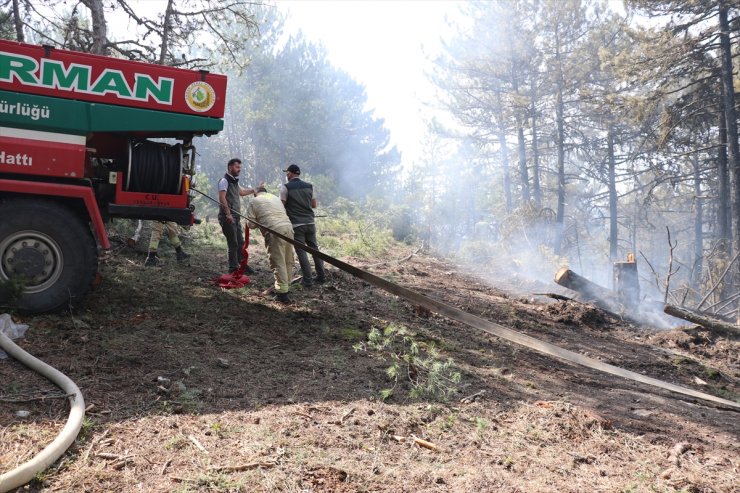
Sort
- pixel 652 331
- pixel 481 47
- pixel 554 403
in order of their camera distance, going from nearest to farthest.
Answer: pixel 554 403 → pixel 652 331 → pixel 481 47

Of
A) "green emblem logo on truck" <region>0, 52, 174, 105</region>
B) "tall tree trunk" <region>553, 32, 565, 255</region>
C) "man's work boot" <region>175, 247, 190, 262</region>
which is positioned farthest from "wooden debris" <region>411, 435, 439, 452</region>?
"tall tree trunk" <region>553, 32, 565, 255</region>

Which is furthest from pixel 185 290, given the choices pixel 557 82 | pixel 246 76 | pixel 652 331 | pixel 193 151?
pixel 246 76

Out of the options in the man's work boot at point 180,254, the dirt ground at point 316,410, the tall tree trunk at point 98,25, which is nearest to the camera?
the dirt ground at point 316,410

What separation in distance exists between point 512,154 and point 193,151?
2825cm

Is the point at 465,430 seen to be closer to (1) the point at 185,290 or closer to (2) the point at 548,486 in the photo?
(2) the point at 548,486

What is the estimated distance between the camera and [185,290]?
7.89 metres

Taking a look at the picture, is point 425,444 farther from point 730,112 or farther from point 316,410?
point 730,112

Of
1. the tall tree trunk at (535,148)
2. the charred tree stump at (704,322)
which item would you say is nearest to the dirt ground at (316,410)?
the charred tree stump at (704,322)

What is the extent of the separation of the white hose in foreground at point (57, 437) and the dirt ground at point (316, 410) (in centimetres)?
8

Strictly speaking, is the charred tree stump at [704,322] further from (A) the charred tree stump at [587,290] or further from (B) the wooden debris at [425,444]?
(B) the wooden debris at [425,444]

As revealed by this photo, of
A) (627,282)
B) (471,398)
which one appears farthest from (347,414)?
(627,282)

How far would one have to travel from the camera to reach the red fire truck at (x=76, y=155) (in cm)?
570

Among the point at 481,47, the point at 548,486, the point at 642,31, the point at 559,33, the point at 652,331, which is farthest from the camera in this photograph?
the point at 481,47

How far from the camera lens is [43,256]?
19.1 feet
